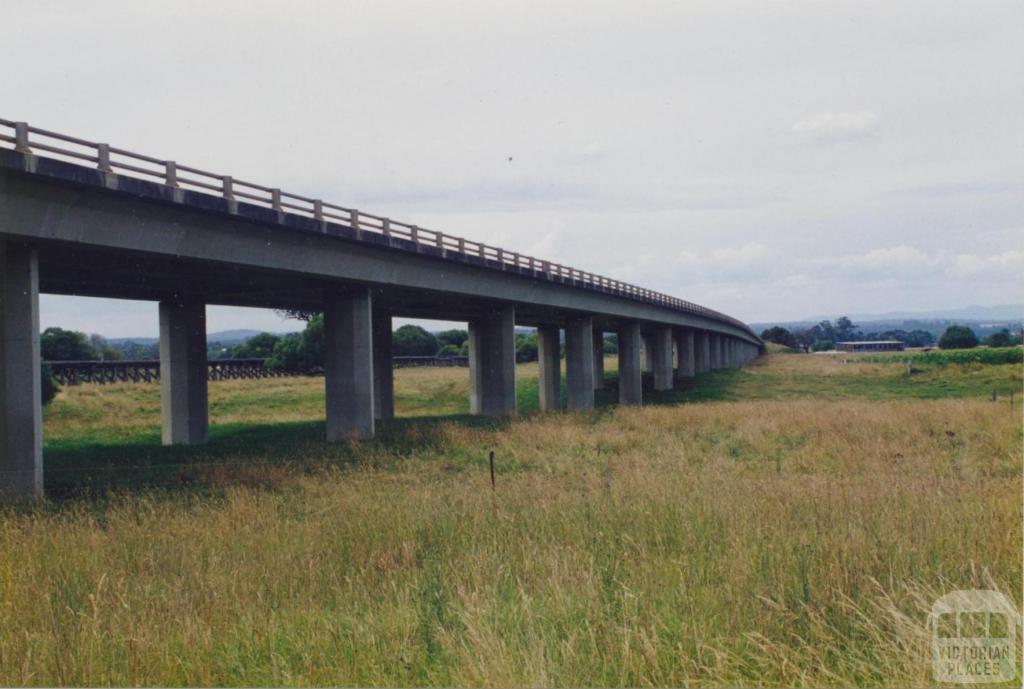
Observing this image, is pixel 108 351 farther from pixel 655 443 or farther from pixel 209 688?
pixel 209 688

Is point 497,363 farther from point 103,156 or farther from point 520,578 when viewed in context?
point 520,578

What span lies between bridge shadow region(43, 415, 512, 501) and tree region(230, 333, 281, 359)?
5937cm

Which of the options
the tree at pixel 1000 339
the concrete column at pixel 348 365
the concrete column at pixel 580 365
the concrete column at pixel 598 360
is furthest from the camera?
the tree at pixel 1000 339

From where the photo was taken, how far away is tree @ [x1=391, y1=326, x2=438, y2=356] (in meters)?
118

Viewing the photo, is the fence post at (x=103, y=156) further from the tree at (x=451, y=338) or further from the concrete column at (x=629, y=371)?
the tree at (x=451, y=338)

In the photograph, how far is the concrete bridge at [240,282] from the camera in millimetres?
18609

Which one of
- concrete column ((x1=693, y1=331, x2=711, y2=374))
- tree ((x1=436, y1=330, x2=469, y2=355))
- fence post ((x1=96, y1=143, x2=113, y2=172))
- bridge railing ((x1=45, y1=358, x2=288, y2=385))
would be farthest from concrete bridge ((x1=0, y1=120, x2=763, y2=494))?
tree ((x1=436, y1=330, x2=469, y2=355))

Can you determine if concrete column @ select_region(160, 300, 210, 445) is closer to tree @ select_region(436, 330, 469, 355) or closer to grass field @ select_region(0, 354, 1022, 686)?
grass field @ select_region(0, 354, 1022, 686)

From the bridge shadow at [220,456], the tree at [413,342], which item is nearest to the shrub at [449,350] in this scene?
the tree at [413,342]

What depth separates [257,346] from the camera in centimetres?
9569

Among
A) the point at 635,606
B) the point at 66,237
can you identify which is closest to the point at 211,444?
the point at 66,237

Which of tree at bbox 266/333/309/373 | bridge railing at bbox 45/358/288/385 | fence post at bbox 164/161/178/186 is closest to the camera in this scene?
fence post at bbox 164/161/178/186

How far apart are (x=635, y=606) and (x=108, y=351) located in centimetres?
11175

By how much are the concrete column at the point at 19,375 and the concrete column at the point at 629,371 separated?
4519 cm
